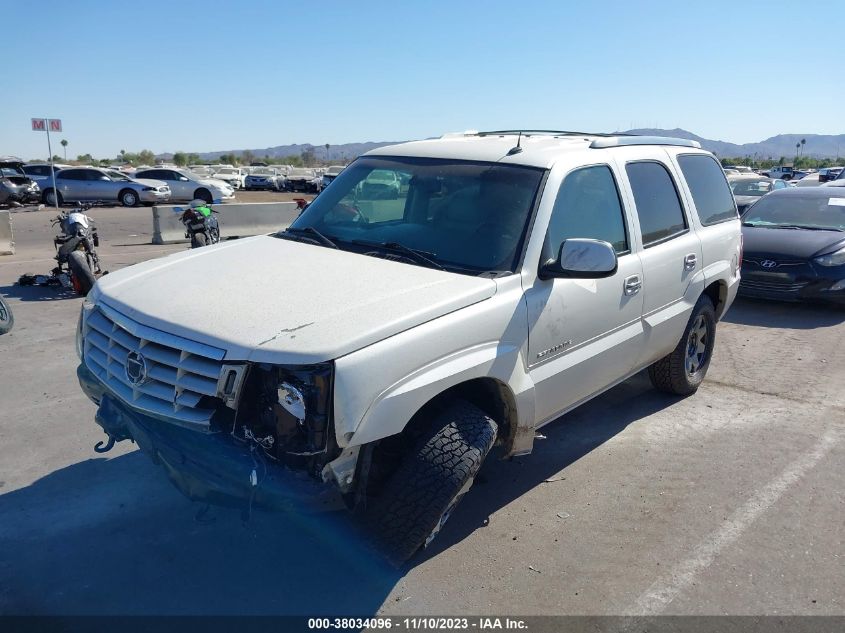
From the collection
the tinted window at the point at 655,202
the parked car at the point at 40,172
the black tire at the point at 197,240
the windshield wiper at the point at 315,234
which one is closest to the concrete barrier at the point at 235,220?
the black tire at the point at 197,240

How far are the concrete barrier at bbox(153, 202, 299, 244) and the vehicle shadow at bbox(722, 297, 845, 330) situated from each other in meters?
11.0

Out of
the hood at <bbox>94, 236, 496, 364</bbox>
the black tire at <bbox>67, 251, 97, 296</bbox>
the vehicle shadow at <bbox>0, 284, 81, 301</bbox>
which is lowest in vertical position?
the vehicle shadow at <bbox>0, 284, 81, 301</bbox>

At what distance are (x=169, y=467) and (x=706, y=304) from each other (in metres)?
4.46

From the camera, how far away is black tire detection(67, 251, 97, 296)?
9336 millimetres

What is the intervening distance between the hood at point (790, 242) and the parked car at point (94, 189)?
24250 millimetres

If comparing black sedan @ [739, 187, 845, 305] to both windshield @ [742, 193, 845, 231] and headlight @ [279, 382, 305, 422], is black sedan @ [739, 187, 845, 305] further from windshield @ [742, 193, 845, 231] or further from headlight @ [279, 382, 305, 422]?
headlight @ [279, 382, 305, 422]

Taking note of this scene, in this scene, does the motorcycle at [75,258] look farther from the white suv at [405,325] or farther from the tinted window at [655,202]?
the tinted window at [655,202]

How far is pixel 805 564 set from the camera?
3729 mm

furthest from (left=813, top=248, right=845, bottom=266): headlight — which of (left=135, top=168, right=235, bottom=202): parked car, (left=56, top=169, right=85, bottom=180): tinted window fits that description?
(left=56, top=169, right=85, bottom=180): tinted window

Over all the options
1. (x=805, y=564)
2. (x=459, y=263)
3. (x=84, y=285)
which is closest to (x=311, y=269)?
(x=459, y=263)

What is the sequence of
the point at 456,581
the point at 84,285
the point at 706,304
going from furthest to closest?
1. the point at 84,285
2. the point at 706,304
3. the point at 456,581

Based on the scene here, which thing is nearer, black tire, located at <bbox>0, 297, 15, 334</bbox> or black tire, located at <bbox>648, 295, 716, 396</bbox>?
black tire, located at <bbox>648, 295, 716, 396</bbox>

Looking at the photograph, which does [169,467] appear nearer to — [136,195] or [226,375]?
[226,375]

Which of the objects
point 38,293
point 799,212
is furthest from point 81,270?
point 799,212
